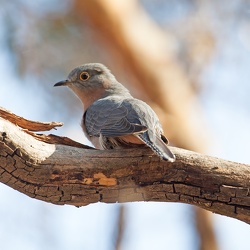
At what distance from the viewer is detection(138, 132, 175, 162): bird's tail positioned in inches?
138

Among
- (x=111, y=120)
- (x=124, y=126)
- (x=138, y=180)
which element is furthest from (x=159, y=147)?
(x=111, y=120)

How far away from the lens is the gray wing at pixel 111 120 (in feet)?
12.8

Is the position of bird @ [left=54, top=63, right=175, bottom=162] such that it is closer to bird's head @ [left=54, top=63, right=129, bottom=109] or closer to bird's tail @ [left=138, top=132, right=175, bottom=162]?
bird's tail @ [left=138, top=132, right=175, bottom=162]

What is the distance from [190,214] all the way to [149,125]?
305 cm

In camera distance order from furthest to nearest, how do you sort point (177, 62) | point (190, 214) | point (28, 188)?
1. point (177, 62)
2. point (190, 214)
3. point (28, 188)

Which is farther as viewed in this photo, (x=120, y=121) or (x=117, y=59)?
(x=117, y=59)

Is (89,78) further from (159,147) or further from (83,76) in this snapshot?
(159,147)

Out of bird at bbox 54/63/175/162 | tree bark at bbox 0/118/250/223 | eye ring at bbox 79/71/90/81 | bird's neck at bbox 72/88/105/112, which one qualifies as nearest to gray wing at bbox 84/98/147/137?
bird at bbox 54/63/175/162

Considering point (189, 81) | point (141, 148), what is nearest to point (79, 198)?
point (141, 148)

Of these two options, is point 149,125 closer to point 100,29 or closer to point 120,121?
point 120,121

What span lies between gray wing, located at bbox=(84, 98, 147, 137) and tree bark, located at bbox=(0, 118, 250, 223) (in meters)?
0.26

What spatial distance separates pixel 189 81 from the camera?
24.3 feet

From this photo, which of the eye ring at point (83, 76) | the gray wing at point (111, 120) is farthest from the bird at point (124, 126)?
the eye ring at point (83, 76)

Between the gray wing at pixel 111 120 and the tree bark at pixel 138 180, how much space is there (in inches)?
10.3
